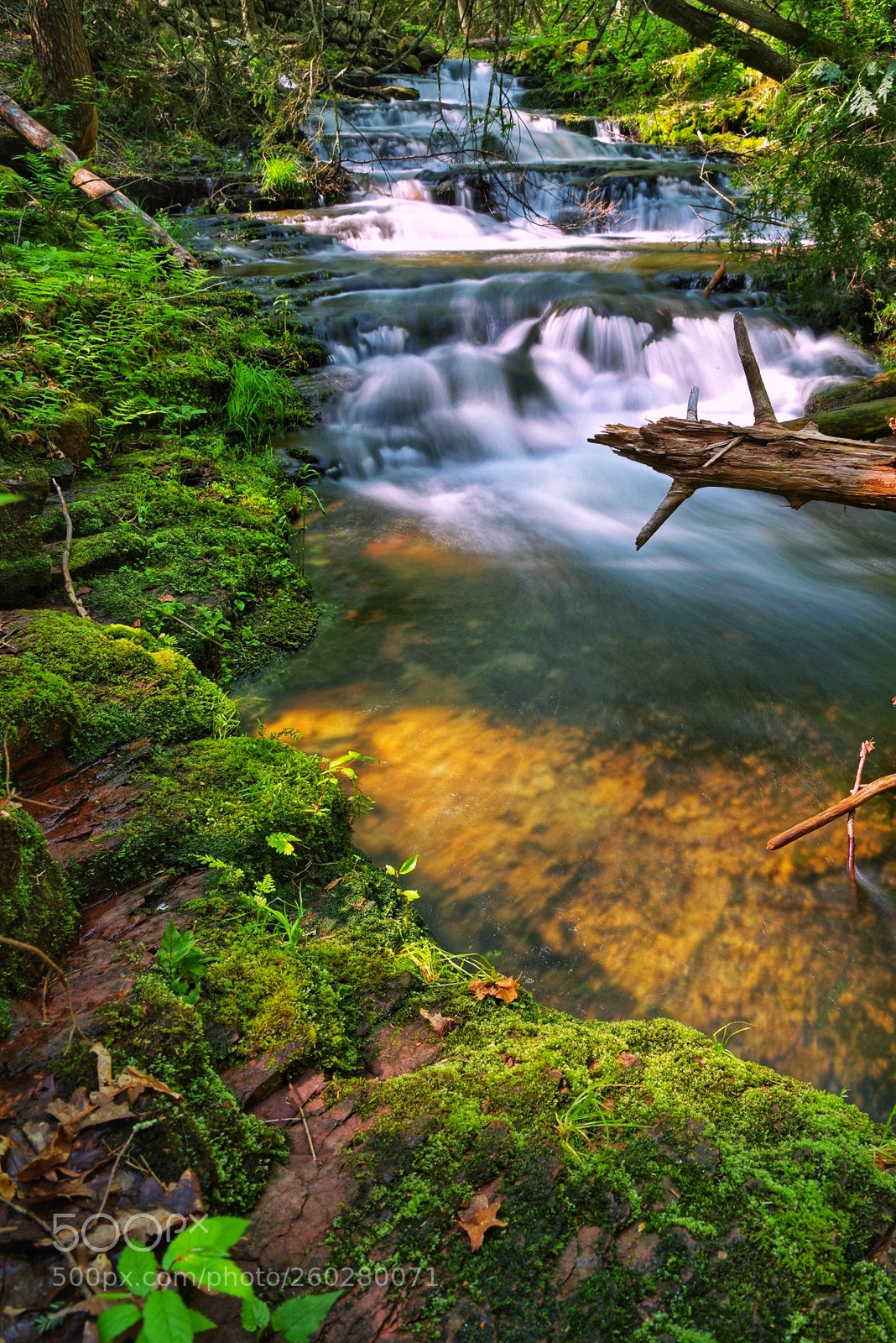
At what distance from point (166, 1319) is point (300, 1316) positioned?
0.22 meters

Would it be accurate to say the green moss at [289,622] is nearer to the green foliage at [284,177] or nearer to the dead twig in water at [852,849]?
the dead twig in water at [852,849]

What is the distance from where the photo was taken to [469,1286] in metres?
1.34

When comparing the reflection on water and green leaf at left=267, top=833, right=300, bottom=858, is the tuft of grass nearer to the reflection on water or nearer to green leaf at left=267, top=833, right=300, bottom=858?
the reflection on water

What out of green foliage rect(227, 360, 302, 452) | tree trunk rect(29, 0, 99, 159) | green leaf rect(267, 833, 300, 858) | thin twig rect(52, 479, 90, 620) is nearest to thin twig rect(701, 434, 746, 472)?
green leaf rect(267, 833, 300, 858)

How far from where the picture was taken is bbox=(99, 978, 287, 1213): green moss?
1389mm

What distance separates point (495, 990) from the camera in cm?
232

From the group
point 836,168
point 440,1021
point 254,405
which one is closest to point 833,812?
point 440,1021

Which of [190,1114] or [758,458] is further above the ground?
[758,458]

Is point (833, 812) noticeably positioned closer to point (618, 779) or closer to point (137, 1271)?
point (618, 779)

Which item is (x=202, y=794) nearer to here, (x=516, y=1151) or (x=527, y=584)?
(x=516, y=1151)

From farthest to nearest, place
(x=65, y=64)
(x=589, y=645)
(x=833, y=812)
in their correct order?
(x=65, y=64) < (x=589, y=645) < (x=833, y=812)

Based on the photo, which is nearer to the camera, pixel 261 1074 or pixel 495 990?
pixel 261 1074

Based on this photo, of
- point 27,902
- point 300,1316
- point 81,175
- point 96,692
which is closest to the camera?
point 300,1316

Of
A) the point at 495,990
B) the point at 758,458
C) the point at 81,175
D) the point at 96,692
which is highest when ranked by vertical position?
the point at 81,175
